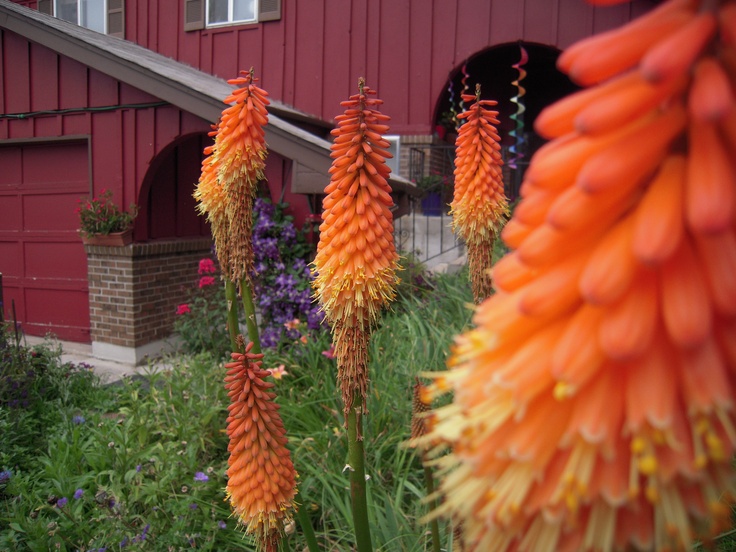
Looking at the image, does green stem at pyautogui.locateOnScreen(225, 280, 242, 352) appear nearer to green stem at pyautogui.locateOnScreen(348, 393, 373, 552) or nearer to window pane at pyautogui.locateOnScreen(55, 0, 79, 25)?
green stem at pyautogui.locateOnScreen(348, 393, 373, 552)

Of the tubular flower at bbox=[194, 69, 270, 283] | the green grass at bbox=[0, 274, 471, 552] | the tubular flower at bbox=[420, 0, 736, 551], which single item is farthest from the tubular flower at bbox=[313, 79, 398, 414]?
the tubular flower at bbox=[420, 0, 736, 551]

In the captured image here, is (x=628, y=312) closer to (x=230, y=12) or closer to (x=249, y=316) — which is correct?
(x=249, y=316)

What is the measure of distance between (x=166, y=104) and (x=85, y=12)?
5806 millimetres

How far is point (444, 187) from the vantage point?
35.1ft

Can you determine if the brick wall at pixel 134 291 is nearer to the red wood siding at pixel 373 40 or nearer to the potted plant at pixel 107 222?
the potted plant at pixel 107 222

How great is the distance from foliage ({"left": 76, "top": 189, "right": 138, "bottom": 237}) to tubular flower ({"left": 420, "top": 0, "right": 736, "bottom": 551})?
26.0 ft

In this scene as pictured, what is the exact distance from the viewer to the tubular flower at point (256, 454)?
2.00 metres

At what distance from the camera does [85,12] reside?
11.8 meters

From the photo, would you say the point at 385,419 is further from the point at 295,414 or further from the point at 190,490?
the point at 190,490

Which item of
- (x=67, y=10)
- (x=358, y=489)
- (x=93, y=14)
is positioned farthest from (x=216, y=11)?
(x=358, y=489)

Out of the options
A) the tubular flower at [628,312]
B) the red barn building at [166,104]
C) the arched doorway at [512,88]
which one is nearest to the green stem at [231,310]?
the tubular flower at [628,312]

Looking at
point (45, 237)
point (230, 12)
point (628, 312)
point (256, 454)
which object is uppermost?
point (230, 12)

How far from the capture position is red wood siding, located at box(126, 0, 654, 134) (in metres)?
9.03

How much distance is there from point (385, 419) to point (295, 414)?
2.41 ft
